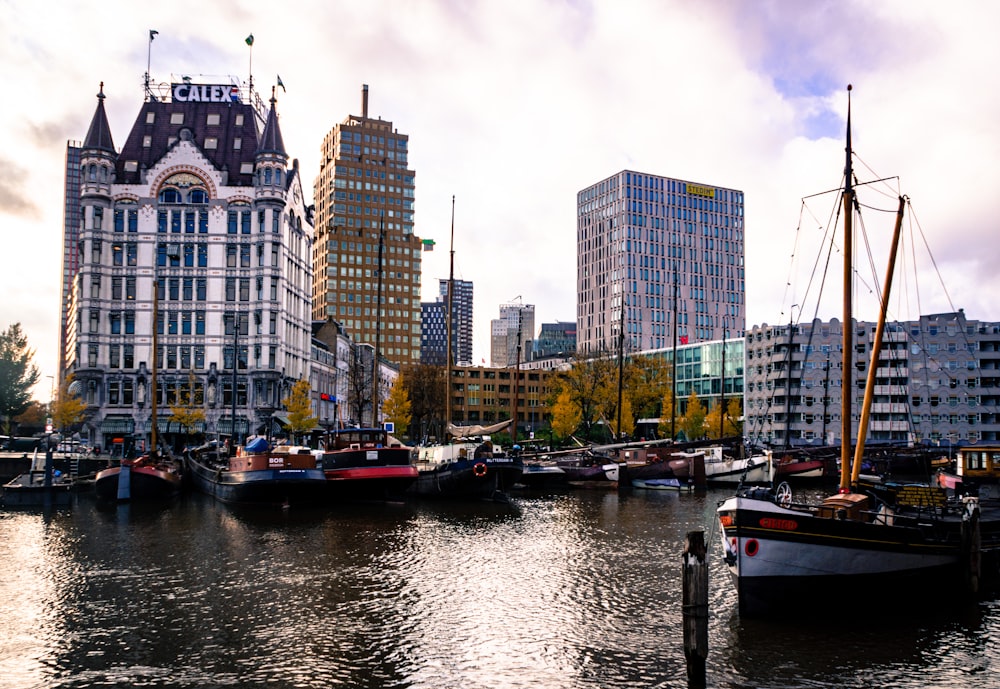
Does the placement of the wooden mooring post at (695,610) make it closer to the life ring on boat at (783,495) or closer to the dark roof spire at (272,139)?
the life ring on boat at (783,495)

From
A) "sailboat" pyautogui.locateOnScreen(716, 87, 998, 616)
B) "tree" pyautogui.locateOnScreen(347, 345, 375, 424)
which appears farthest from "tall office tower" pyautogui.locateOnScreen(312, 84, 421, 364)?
"sailboat" pyautogui.locateOnScreen(716, 87, 998, 616)

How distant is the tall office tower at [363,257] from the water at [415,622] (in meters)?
154

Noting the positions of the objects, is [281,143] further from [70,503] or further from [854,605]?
[854,605]

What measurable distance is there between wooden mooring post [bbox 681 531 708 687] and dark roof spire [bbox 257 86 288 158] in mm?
79115

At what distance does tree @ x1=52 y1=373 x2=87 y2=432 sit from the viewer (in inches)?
2992

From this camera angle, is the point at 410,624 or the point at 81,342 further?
the point at 81,342

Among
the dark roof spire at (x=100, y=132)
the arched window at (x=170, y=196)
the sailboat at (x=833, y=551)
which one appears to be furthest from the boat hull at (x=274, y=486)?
the dark roof spire at (x=100, y=132)

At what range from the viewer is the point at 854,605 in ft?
70.4

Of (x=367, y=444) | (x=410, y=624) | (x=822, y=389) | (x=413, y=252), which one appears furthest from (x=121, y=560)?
(x=413, y=252)

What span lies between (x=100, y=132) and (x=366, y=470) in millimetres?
59333

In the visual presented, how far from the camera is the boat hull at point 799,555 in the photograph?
20516 mm

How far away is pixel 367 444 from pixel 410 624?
29.1 metres

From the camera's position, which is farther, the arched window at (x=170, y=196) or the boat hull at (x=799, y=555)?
the arched window at (x=170, y=196)

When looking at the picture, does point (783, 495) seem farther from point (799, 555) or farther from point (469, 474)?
point (469, 474)
